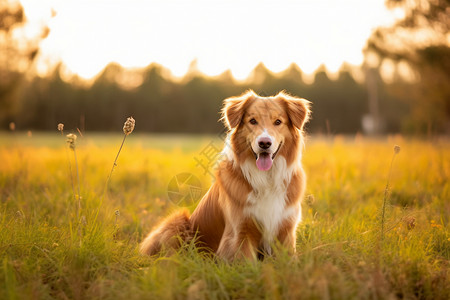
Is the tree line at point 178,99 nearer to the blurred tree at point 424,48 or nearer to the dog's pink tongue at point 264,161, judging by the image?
the blurred tree at point 424,48

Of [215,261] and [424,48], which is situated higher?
[424,48]

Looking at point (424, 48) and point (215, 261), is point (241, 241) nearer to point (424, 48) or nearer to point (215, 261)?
point (215, 261)

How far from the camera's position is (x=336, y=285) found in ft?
7.60

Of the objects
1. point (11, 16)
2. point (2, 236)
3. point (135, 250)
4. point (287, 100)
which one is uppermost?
point (11, 16)

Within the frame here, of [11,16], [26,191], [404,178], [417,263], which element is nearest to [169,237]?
[417,263]

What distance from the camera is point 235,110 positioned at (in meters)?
3.76

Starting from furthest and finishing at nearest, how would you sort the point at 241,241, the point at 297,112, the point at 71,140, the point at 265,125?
the point at 297,112, the point at 265,125, the point at 241,241, the point at 71,140

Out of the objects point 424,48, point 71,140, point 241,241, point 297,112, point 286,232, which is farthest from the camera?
point 424,48

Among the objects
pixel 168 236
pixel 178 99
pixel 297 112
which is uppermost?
pixel 178 99

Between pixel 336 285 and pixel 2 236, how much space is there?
2.98m

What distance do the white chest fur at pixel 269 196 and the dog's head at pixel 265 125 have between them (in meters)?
0.11

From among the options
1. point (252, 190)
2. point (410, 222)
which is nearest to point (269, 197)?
point (252, 190)

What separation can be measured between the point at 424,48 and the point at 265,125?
54.1 ft

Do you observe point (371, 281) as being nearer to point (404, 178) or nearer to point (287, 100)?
point (287, 100)
